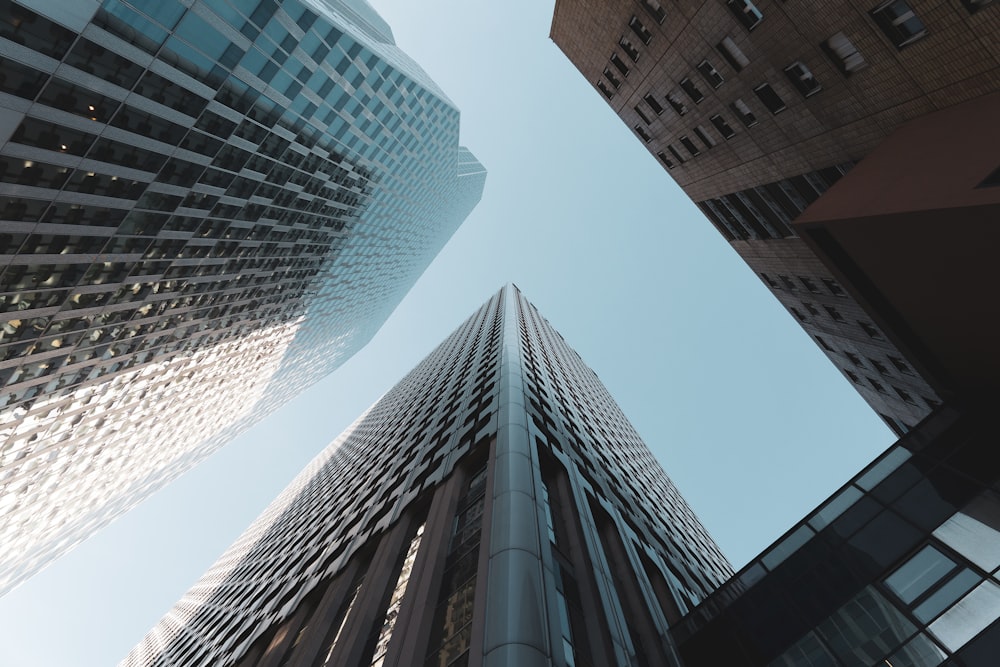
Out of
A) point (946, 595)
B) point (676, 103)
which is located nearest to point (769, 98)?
Answer: point (676, 103)

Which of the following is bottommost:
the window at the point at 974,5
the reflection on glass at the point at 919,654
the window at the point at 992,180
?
the reflection on glass at the point at 919,654

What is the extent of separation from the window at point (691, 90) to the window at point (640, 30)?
10.7 ft

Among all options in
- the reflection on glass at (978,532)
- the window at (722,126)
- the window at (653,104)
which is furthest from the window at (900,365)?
the window at (653,104)

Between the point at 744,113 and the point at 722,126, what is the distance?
7.61 ft

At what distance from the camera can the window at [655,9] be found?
25828 mm

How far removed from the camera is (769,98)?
2345 centimetres

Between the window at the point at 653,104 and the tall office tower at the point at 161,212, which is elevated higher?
the tall office tower at the point at 161,212

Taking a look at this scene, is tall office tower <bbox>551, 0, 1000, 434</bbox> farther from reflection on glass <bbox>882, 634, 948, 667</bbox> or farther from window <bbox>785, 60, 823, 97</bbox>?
reflection on glass <bbox>882, 634, 948, 667</bbox>

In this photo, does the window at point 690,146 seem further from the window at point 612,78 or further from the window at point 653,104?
the window at point 612,78

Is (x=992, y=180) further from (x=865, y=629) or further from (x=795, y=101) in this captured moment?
(x=795, y=101)

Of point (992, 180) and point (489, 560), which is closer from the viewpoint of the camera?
point (992, 180)

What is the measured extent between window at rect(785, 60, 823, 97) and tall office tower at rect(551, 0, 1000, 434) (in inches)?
2.5

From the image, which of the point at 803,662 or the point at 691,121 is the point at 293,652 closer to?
the point at 803,662

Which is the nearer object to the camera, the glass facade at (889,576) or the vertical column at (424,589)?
the glass facade at (889,576)
